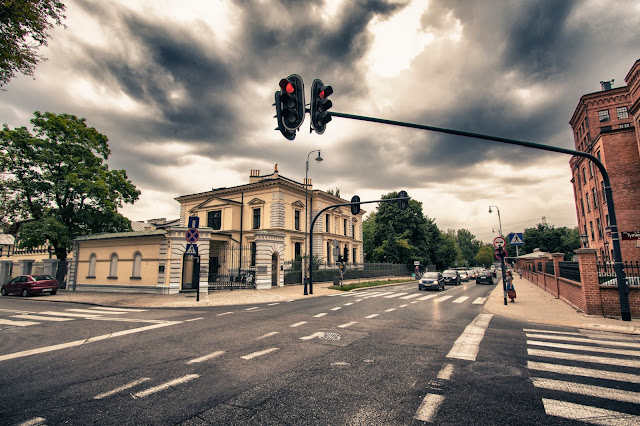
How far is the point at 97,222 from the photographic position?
91.6 ft

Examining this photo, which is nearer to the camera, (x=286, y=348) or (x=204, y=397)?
(x=204, y=397)

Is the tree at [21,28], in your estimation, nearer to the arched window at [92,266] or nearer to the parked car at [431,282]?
the arched window at [92,266]

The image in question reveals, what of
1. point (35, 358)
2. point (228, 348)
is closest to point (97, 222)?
point (35, 358)

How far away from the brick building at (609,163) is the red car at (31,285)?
124 ft

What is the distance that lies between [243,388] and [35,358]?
4.80 metres

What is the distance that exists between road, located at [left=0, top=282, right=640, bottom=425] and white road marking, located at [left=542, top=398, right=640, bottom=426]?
0.02 m

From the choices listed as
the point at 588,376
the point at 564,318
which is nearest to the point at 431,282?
the point at 564,318

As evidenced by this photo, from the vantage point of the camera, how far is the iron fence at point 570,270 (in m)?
11.7

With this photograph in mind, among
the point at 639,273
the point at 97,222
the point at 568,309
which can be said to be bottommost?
the point at 568,309

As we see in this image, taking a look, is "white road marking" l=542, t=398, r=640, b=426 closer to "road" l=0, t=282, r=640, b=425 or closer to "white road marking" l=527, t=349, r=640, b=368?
"road" l=0, t=282, r=640, b=425

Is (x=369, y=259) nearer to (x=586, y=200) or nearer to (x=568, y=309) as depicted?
(x=586, y=200)

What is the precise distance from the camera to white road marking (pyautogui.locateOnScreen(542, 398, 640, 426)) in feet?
10.4

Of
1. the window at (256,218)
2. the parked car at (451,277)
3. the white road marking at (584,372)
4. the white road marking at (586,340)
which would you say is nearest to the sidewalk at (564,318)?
the white road marking at (586,340)

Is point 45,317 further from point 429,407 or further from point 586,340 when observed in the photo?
point 586,340
